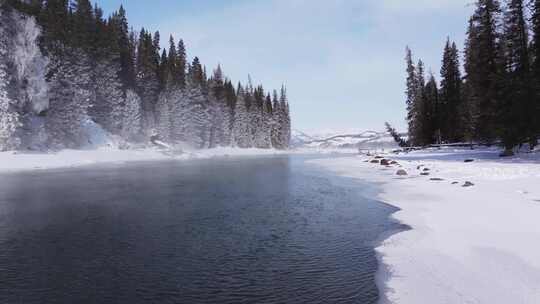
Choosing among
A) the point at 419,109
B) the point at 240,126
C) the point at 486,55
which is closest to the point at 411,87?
the point at 419,109

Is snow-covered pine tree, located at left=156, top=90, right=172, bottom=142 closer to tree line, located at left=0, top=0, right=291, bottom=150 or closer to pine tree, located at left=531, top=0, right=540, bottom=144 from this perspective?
tree line, located at left=0, top=0, right=291, bottom=150

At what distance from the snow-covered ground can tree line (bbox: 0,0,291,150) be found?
1558 inches

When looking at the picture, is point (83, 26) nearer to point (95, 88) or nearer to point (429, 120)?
point (95, 88)

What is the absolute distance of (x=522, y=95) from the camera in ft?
85.9

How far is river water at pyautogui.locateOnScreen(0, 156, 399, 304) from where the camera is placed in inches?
247

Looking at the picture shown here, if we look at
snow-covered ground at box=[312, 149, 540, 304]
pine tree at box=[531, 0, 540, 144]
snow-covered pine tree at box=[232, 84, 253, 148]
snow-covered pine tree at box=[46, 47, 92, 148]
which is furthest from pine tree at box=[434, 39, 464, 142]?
snow-covered pine tree at box=[46, 47, 92, 148]

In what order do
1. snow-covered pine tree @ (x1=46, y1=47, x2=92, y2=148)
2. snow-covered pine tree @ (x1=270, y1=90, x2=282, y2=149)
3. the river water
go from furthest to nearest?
1. snow-covered pine tree @ (x1=270, y1=90, x2=282, y2=149)
2. snow-covered pine tree @ (x1=46, y1=47, x2=92, y2=148)
3. the river water

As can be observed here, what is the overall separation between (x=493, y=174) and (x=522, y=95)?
11.1 metres

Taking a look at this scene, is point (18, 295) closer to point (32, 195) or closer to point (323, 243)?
point (323, 243)

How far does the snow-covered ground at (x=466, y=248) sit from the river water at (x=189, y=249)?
66cm

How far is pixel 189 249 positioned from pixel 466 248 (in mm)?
6555

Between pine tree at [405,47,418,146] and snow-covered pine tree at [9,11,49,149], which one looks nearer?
snow-covered pine tree at [9,11,49,149]

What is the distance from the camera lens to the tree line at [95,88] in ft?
127

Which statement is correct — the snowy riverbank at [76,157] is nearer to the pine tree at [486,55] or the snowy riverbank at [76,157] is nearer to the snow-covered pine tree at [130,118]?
the snow-covered pine tree at [130,118]
